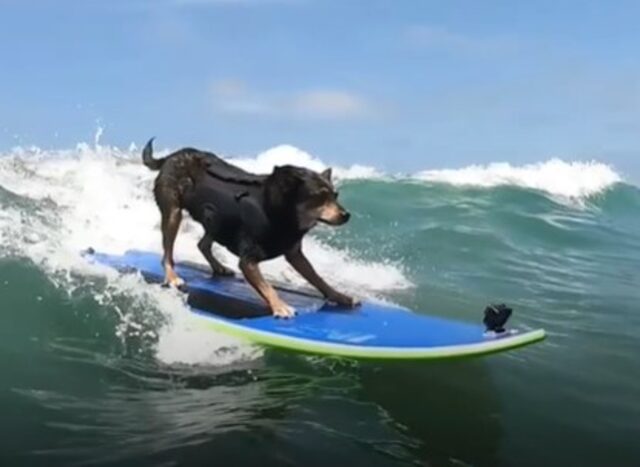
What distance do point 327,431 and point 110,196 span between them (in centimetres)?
1018

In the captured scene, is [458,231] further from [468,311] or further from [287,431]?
[287,431]

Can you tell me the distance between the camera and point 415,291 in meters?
10.5

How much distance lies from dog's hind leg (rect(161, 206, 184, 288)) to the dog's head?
52.3 inches

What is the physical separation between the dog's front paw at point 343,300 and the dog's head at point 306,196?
2.66 feet

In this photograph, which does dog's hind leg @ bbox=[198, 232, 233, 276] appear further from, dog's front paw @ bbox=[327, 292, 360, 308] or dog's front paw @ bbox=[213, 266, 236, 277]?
dog's front paw @ bbox=[327, 292, 360, 308]

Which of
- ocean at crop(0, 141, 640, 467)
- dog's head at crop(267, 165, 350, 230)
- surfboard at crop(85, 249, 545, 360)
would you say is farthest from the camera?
dog's head at crop(267, 165, 350, 230)

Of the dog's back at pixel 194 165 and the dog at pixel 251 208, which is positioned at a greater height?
the dog's back at pixel 194 165

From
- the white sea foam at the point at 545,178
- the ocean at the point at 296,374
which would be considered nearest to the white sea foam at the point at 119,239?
the ocean at the point at 296,374

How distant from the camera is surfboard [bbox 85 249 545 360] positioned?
20.1 feet

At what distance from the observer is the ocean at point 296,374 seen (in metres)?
5.14

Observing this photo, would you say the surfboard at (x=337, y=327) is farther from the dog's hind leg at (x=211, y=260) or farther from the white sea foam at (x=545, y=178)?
the white sea foam at (x=545, y=178)

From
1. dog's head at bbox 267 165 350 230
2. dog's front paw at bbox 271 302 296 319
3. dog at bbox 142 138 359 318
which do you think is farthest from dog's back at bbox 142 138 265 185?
dog's front paw at bbox 271 302 296 319

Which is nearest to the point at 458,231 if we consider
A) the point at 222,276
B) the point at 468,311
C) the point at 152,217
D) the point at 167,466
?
the point at 152,217

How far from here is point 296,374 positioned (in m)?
6.52
